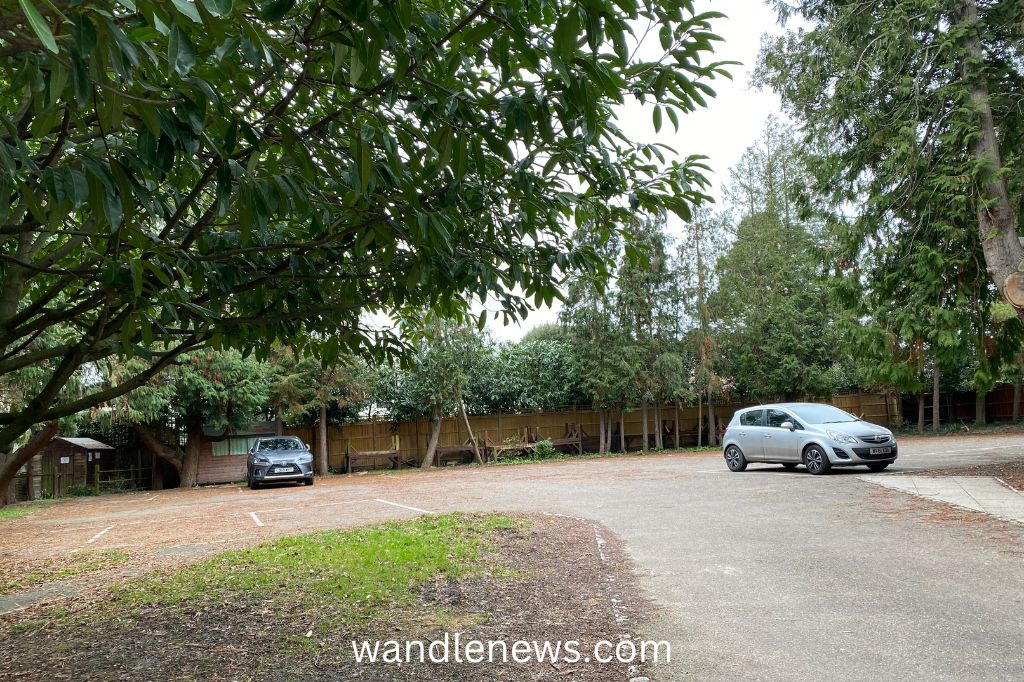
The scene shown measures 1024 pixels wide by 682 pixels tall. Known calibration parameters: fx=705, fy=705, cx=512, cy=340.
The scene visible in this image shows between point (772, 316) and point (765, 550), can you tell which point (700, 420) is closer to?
point (772, 316)

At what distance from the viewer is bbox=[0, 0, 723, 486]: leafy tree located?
6.87 feet

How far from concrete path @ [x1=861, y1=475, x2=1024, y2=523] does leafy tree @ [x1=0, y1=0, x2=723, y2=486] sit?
742 cm

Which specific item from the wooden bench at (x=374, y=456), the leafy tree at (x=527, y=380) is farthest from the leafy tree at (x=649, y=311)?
the wooden bench at (x=374, y=456)

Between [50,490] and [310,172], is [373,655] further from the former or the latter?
[50,490]

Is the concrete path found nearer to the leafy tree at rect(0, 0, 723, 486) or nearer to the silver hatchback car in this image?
the silver hatchback car

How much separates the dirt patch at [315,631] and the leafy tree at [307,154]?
4.64 ft

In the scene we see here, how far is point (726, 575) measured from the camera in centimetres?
602

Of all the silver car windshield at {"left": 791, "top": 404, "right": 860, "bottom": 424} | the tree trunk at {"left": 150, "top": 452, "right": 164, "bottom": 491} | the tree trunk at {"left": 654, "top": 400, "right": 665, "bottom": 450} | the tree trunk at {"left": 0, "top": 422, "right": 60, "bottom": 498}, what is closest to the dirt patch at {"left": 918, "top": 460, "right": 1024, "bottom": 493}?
the silver car windshield at {"left": 791, "top": 404, "right": 860, "bottom": 424}

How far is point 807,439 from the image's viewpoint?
46.3ft

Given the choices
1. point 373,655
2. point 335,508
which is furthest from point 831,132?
point 373,655

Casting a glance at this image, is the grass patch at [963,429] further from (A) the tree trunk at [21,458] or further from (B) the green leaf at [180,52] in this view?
(B) the green leaf at [180,52]

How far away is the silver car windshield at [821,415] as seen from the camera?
47.2 ft

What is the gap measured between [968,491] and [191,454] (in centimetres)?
2129

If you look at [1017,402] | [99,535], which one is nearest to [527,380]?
[99,535]
